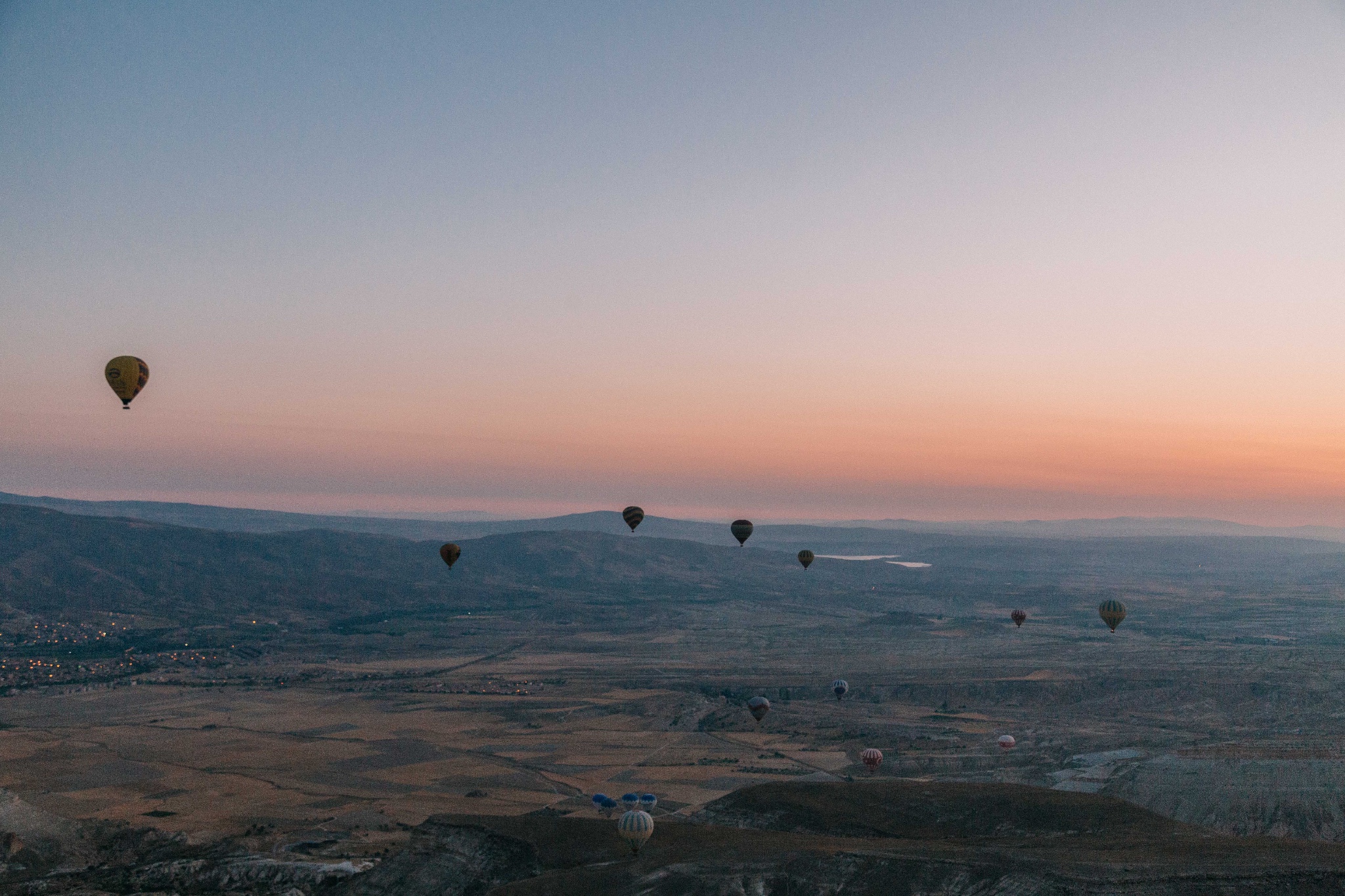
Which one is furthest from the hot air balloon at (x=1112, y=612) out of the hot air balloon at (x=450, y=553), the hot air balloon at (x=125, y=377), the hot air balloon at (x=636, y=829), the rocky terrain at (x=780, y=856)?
the hot air balloon at (x=125, y=377)

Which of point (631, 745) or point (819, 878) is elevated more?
point (819, 878)

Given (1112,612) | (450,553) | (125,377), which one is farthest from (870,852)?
(450,553)

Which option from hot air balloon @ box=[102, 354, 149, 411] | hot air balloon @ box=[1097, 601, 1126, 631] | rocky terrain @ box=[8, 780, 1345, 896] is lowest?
rocky terrain @ box=[8, 780, 1345, 896]

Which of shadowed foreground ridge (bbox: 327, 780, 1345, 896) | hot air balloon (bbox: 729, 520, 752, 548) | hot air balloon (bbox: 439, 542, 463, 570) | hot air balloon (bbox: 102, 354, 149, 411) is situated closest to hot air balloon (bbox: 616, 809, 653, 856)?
shadowed foreground ridge (bbox: 327, 780, 1345, 896)

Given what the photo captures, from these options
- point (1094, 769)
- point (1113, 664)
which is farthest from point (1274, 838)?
point (1113, 664)

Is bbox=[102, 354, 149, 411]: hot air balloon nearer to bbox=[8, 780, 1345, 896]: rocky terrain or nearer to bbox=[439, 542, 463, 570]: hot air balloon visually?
bbox=[8, 780, 1345, 896]: rocky terrain

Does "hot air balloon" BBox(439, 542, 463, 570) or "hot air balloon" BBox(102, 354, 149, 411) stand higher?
"hot air balloon" BBox(102, 354, 149, 411)

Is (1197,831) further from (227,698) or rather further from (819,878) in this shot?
(227,698)

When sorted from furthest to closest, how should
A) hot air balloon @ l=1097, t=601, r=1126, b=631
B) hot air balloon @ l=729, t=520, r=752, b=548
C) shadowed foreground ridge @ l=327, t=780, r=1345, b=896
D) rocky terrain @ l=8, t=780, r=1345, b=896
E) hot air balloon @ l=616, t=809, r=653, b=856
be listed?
1. hot air balloon @ l=729, t=520, r=752, b=548
2. hot air balloon @ l=1097, t=601, r=1126, b=631
3. hot air balloon @ l=616, t=809, r=653, b=856
4. rocky terrain @ l=8, t=780, r=1345, b=896
5. shadowed foreground ridge @ l=327, t=780, r=1345, b=896
